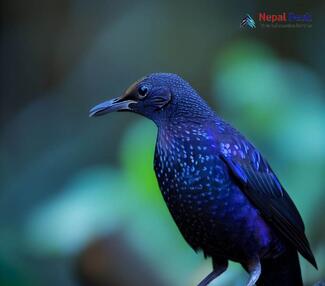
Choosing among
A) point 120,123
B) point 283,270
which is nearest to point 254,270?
point 283,270

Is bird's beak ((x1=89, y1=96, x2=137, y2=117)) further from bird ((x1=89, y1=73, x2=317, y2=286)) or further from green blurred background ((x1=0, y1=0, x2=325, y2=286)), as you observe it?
green blurred background ((x1=0, y1=0, x2=325, y2=286))

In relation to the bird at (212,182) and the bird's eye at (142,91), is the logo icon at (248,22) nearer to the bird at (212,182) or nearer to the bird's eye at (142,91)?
the bird at (212,182)

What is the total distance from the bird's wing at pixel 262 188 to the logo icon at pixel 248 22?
959 millimetres

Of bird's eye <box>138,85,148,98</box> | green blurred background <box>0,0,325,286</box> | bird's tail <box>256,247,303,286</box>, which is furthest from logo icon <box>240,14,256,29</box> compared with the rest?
bird's tail <box>256,247,303,286</box>

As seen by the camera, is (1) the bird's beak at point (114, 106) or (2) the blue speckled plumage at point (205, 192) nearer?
(2) the blue speckled plumage at point (205, 192)

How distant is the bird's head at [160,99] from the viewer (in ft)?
8.21

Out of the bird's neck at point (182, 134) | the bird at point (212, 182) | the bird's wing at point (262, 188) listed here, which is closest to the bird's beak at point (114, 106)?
the bird at point (212, 182)

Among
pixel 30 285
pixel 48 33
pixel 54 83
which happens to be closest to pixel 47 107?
pixel 54 83

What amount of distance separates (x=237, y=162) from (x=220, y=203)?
17 centimetres

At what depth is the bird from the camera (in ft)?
7.90

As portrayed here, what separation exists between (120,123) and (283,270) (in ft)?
4.06

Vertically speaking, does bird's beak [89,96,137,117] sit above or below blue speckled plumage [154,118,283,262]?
above

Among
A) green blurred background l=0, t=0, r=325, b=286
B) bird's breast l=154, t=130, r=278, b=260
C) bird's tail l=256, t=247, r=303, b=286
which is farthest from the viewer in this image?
green blurred background l=0, t=0, r=325, b=286

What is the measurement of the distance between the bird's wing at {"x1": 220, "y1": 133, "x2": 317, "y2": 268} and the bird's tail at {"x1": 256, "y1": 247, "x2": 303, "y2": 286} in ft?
0.30
